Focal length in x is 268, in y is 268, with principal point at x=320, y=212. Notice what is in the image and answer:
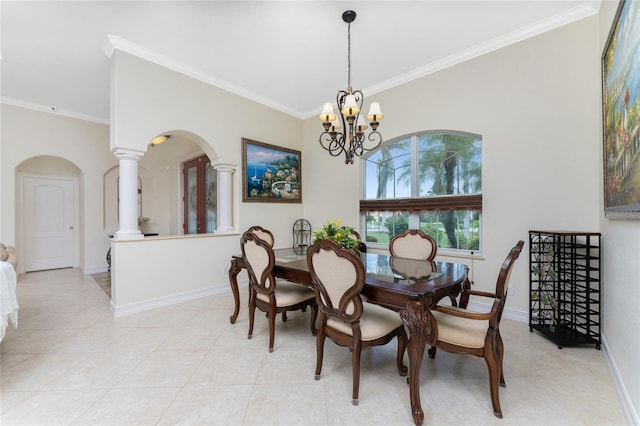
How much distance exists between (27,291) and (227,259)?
9.76ft

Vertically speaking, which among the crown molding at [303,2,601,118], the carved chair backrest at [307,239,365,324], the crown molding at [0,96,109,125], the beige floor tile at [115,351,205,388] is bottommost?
the beige floor tile at [115,351,205,388]

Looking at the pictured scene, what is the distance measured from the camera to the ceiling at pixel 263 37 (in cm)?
252

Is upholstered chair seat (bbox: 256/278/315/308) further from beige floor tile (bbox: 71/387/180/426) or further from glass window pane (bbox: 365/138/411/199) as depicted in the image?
glass window pane (bbox: 365/138/411/199)

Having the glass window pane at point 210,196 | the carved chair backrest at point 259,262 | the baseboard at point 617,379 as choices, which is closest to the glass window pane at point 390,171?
the baseboard at point 617,379

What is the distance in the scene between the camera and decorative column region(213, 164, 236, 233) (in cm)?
413

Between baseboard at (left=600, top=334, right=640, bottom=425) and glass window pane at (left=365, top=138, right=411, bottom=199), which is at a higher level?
glass window pane at (left=365, top=138, right=411, bottom=199)

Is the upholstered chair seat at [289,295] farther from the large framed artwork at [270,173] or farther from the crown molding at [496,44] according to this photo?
the crown molding at [496,44]

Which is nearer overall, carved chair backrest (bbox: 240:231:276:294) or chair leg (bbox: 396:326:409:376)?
chair leg (bbox: 396:326:409:376)

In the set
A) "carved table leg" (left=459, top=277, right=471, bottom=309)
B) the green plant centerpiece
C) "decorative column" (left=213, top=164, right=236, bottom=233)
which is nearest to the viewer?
"carved table leg" (left=459, top=277, right=471, bottom=309)

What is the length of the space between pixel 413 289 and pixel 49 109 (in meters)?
6.63

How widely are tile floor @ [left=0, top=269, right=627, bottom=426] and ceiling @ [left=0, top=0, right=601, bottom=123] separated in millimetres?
3090

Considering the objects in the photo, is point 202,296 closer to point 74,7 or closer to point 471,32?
point 74,7

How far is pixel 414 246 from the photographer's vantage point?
9.07ft

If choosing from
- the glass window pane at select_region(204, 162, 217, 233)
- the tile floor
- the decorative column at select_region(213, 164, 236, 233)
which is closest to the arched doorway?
the glass window pane at select_region(204, 162, 217, 233)
